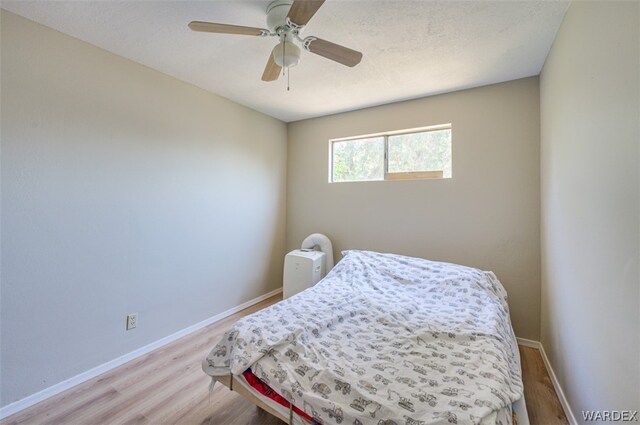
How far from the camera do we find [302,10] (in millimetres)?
1294

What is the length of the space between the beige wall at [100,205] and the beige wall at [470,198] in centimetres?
154

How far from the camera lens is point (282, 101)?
3002mm

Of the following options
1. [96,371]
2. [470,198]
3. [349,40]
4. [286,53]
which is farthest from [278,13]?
A: [96,371]

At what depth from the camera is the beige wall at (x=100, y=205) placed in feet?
5.44

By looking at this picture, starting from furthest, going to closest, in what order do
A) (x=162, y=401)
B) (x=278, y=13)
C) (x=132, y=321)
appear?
(x=132, y=321) → (x=162, y=401) → (x=278, y=13)

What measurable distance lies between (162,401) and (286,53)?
7.51 ft

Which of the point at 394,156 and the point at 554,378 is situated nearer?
the point at 554,378

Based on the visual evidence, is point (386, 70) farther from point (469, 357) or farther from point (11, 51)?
point (11, 51)

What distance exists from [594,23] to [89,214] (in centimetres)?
316

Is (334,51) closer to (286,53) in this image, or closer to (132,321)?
(286,53)

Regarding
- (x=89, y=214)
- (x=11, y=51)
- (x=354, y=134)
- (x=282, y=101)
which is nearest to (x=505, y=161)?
(x=354, y=134)

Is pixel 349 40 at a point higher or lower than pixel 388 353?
higher

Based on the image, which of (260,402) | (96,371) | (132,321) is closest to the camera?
(260,402)

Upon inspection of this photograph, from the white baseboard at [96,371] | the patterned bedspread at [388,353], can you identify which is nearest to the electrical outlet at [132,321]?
the white baseboard at [96,371]
